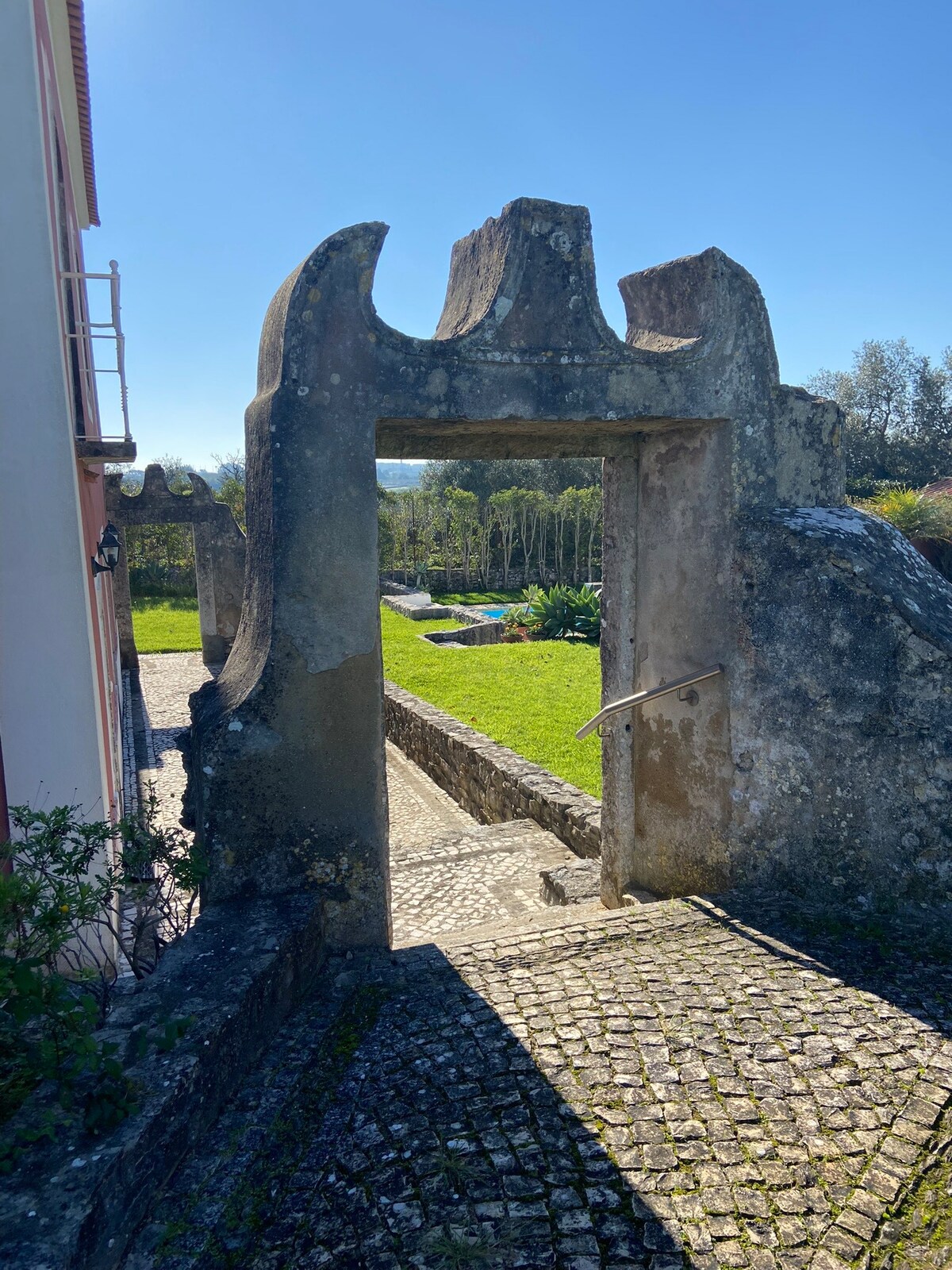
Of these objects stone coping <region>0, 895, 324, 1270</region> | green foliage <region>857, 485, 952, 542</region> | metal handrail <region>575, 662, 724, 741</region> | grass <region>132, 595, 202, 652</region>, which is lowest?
grass <region>132, 595, 202, 652</region>

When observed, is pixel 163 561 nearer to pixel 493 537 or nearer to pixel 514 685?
pixel 493 537

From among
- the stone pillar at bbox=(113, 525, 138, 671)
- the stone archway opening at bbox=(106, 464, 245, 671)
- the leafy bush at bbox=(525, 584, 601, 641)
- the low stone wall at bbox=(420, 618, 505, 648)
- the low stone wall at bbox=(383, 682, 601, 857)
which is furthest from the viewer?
the low stone wall at bbox=(420, 618, 505, 648)

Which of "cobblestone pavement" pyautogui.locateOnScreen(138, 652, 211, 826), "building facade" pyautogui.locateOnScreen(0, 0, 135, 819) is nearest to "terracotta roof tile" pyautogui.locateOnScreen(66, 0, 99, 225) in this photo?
"building facade" pyautogui.locateOnScreen(0, 0, 135, 819)

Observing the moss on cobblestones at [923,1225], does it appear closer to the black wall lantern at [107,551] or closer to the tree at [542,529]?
the black wall lantern at [107,551]

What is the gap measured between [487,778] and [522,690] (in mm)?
4113

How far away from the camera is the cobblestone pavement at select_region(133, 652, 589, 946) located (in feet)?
19.9

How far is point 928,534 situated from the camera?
1608 centimetres

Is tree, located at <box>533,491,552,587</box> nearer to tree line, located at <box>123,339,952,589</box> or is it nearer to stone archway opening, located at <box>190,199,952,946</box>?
tree line, located at <box>123,339,952,589</box>

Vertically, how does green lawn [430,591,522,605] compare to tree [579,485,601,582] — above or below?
below

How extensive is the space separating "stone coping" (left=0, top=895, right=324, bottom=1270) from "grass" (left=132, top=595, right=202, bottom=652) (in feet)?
51.3

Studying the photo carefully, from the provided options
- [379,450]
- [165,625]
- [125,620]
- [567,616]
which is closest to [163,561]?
[165,625]

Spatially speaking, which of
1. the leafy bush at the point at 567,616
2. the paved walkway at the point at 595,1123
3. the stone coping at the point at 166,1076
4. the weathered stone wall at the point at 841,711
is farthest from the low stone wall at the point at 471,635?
the paved walkway at the point at 595,1123

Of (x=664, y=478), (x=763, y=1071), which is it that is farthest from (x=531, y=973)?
(x=664, y=478)

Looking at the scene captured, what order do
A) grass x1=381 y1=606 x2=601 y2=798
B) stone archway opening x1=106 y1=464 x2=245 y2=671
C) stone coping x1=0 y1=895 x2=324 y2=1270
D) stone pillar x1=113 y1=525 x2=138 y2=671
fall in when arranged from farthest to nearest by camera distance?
stone archway opening x1=106 y1=464 x2=245 y2=671
stone pillar x1=113 y1=525 x2=138 y2=671
grass x1=381 y1=606 x2=601 y2=798
stone coping x1=0 y1=895 x2=324 y2=1270
